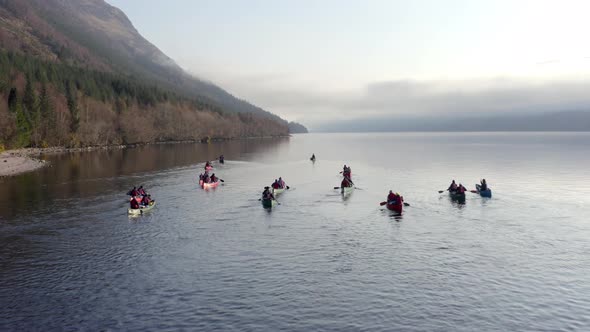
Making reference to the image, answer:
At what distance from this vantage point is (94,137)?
161 m

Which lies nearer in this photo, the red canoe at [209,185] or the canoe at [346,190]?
the canoe at [346,190]

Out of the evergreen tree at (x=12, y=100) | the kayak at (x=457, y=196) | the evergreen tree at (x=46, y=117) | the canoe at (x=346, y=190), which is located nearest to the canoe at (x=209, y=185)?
the canoe at (x=346, y=190)

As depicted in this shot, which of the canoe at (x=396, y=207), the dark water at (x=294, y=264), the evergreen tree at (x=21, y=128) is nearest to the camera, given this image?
the dark water at (x=294, y=264)

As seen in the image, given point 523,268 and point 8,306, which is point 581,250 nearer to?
point 523,268

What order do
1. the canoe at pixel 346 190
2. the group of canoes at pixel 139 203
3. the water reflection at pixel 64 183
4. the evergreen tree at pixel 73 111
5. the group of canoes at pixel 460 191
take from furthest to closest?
the evergreen tree at pixel 73 111 → the canoe at pixel 346 190 → the group of canoes at pixel 460 191 → the water reflection at pixel 64 183 → the group of canoes at pixel 139 203

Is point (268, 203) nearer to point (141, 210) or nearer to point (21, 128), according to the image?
point (141, 210)

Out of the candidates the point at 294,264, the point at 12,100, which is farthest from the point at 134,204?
the point at 12,100

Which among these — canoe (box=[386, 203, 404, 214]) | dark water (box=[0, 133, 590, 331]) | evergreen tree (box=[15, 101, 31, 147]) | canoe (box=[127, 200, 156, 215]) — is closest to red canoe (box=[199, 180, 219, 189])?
dark water (box=[0, 133, 590, 331])

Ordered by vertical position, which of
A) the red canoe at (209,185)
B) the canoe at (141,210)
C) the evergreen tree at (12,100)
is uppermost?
the evergreen tree at (12,100)

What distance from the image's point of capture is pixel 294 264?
30672mm

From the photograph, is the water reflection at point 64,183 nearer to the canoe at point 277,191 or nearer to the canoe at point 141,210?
the canoe at point 141,210

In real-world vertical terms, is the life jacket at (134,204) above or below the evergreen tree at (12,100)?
below

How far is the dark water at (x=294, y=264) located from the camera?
22.5m

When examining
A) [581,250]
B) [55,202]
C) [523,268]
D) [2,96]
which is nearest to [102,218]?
[55,202]
